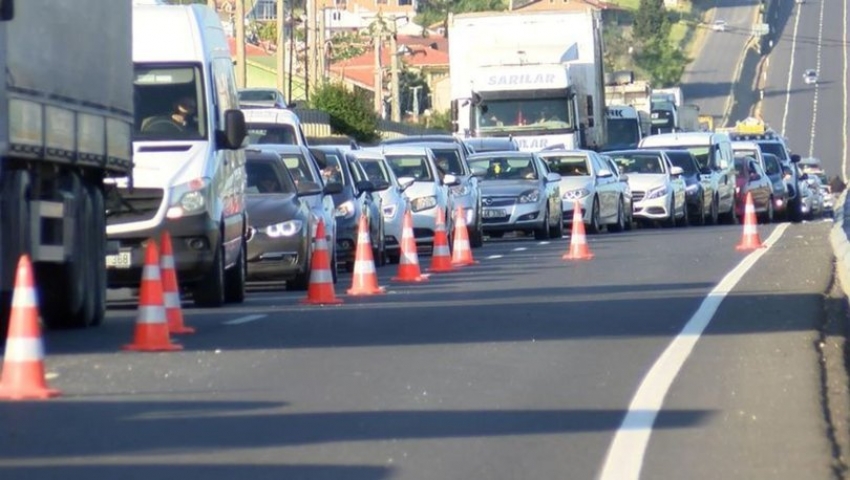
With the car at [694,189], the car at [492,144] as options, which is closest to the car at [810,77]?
the car at [694,189]

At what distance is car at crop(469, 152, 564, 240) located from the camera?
3197 cm

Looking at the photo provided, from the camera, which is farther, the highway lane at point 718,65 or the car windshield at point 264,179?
the highway lane at point 718,65

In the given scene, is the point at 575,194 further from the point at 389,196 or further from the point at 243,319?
the point at 243,319

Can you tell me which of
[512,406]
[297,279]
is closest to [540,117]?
[297,279]

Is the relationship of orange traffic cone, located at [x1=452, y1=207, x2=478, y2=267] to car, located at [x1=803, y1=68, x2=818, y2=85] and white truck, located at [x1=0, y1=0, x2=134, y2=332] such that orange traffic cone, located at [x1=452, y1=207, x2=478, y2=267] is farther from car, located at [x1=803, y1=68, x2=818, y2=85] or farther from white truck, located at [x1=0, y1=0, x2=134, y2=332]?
car, located at [x1=803, y1=68, x2=818, y2=85]

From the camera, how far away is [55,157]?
13773 millimetres

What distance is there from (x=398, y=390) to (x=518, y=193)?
20.6 metres

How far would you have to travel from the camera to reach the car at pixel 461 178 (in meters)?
29.8

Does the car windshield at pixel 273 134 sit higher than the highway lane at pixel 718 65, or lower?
lower

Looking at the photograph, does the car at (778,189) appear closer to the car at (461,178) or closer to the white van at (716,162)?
the white van at (716,162)

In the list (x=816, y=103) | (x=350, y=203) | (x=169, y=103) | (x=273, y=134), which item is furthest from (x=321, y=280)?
(x=816, y=103)

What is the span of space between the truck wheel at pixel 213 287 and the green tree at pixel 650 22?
102930 millimetres

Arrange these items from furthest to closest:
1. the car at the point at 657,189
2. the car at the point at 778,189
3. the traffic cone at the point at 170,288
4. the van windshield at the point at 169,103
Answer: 1. the car at the point at 778,189
2. the car at the point at 657,189
3. the van windshield at the point at 169,103
4. the traffic cone at the point at 170,288

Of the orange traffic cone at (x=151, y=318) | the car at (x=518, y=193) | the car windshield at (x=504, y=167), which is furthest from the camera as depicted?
the car windshield at (x=504, y=167)
